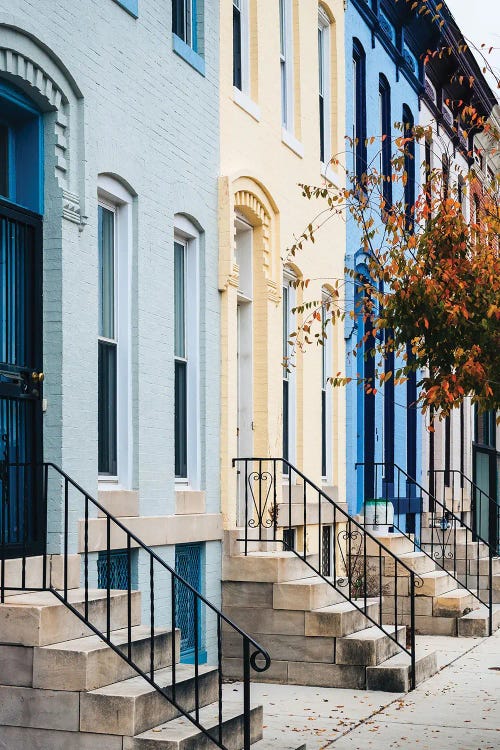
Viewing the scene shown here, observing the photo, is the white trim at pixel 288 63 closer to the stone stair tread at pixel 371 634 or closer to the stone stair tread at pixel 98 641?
the stone stair tread at pixel 371 634

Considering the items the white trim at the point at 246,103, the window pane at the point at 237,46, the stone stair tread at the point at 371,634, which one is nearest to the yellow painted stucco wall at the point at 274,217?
the white trim at the point at 246,103

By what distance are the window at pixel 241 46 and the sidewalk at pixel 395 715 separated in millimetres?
6503

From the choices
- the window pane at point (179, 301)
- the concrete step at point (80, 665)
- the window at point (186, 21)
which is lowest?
the concrete step at point (80, 665)

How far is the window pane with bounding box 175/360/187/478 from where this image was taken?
12.3 meters

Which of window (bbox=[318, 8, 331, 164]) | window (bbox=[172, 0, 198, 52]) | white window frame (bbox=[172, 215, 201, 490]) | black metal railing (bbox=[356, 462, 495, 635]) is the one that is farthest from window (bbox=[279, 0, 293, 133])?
black metal railing (bbox=[356, 462, 495, 635])

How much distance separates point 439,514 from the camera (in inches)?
843

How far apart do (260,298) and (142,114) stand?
342 centimetres

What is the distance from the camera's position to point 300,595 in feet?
39.4

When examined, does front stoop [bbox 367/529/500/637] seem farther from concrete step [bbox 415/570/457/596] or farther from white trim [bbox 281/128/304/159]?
white trim [bbox 281/128/304/159]

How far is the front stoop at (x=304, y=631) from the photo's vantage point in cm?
1173

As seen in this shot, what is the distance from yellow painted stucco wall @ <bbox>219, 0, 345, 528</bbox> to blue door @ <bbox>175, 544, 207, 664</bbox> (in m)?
0.72

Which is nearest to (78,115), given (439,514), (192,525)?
(192,525)

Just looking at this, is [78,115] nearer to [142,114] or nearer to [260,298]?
[142,114]

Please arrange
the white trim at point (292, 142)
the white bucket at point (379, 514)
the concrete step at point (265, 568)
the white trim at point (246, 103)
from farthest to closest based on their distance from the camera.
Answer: the white bucket at point (379, 514) < the white trim at point (292, 142) < the white trim at point (246, 103) < the concrete step at point (265, 568)
